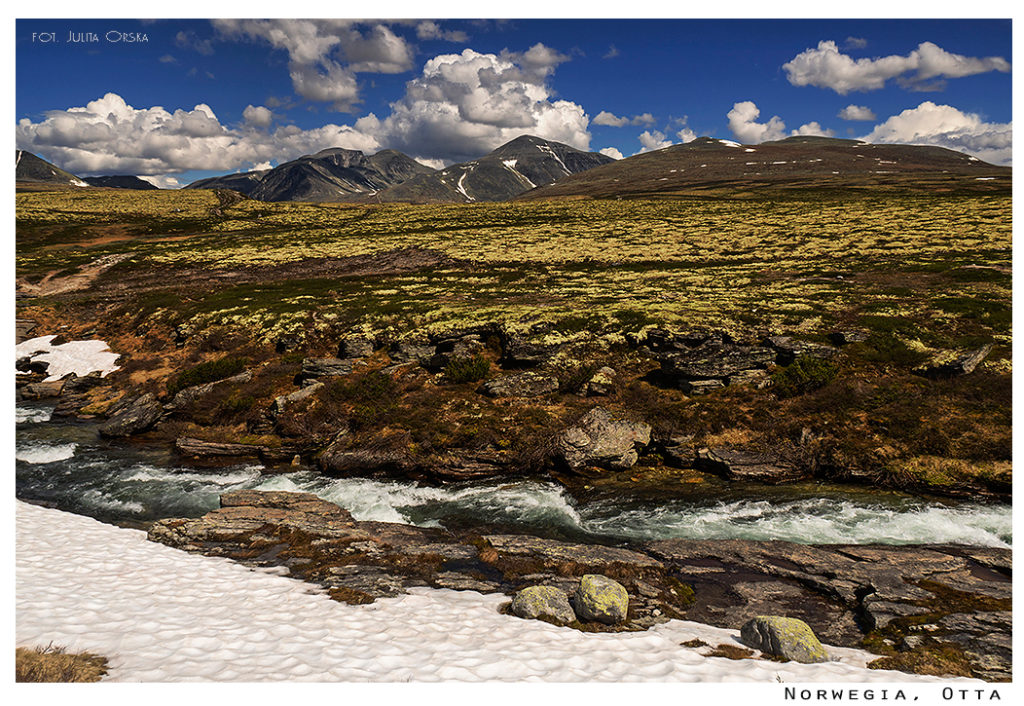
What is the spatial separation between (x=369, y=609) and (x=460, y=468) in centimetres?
1144

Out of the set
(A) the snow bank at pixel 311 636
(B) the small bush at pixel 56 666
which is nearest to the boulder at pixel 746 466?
(A) the snow bank at pixel 311 636

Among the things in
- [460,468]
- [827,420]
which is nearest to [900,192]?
[827,420]

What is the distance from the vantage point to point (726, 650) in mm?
12578

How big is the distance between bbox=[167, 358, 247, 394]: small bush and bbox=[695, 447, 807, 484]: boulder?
3678 centimetres

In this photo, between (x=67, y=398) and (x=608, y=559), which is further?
(x=67, y=398)

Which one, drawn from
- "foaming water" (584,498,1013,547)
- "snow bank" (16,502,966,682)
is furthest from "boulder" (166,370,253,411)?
"foaming water" (584,498,1013,547)

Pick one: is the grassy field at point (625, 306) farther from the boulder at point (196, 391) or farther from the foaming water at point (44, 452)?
the foaming water at point (44, 452)

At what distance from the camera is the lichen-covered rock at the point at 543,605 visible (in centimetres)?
1435

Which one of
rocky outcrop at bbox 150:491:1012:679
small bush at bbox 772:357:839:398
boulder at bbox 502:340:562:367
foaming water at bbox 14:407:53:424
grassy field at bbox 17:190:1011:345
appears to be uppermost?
grassy field at bbox 17:190:1011:345

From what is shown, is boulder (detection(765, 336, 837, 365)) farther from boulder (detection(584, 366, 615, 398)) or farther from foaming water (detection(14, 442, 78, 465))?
foaming water (detection(14, 442, 78, 465))

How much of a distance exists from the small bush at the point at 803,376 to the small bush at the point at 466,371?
1962cm

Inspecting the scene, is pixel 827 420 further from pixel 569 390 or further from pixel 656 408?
pixel 569 390

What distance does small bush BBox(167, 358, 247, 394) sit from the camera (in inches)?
1454
